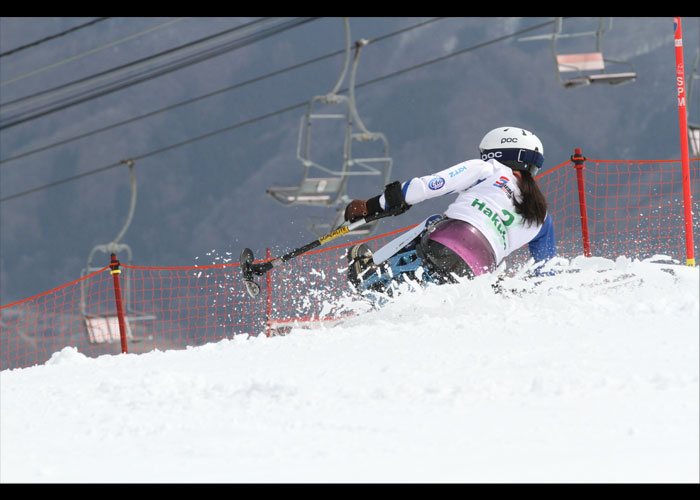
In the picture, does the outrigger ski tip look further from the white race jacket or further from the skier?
the white race jacket

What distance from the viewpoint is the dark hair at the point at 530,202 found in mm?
5121

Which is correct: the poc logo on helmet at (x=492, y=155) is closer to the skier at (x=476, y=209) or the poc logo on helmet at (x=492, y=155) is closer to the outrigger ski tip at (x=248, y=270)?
the skier at (x=476, y=209)

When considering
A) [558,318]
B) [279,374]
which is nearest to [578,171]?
[558,318]

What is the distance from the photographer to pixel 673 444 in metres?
2.49

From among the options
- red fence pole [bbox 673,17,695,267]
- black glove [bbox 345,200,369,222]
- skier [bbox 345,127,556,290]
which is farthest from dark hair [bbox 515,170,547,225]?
red fence pole [bbox 673,17,695,267]

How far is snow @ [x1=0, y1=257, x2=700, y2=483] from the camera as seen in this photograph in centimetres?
252

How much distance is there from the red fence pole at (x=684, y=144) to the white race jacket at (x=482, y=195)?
2.25 meters

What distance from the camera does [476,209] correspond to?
5.09m

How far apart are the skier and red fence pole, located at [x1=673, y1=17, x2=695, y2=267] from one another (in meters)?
2.17

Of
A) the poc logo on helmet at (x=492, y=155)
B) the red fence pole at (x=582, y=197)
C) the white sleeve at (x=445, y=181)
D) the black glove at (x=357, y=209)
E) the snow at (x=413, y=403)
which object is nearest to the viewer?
the snow at (x=413, y=403)

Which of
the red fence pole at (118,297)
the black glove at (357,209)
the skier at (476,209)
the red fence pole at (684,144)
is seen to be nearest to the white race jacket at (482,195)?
the skier at (476,209)

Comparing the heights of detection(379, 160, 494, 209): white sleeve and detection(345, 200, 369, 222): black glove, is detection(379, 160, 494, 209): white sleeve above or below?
above

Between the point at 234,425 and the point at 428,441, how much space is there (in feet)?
2.42

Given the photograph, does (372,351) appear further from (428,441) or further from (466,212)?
(466,212)
